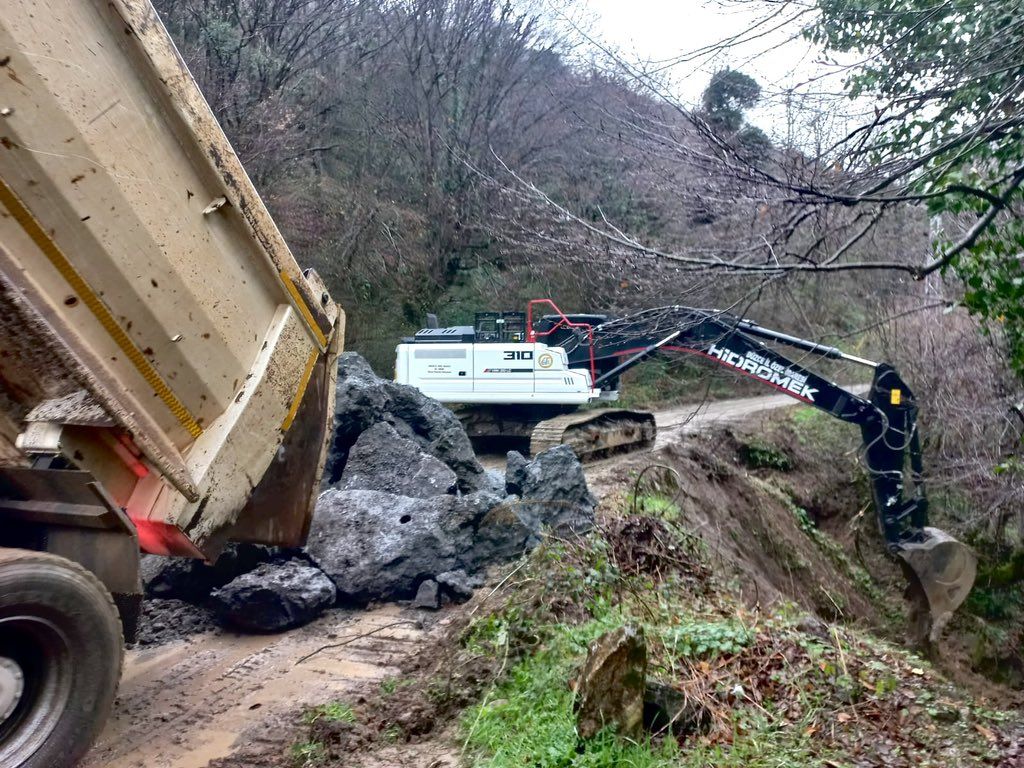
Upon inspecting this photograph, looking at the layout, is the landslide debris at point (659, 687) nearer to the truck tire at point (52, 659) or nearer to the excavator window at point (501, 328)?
the truck tire at point (52, 659)

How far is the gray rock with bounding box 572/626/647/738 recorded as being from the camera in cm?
380

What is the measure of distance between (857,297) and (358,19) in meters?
14.0

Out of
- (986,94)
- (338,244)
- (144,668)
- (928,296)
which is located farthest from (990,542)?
(338,244)

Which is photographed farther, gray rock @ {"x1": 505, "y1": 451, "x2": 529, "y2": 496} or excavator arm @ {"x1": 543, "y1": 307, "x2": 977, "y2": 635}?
excavator arm @ {"x1": 543, "y1": 307, "x2": 977, "y2": 635}

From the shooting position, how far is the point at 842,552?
517 inches

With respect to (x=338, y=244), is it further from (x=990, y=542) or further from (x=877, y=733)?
(x=877, y=733)

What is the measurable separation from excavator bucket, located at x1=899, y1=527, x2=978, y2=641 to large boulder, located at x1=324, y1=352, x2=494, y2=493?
5.50 meters

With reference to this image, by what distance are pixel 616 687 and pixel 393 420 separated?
5412 mm

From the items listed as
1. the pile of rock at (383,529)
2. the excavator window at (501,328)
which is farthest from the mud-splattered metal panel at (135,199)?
the excavator window at (501,328)

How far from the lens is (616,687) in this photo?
12.5ft

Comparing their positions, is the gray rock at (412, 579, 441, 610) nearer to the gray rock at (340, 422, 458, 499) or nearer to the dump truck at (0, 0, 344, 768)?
the gray rock at (340, 422, 458, 499)

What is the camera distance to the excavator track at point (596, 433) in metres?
11.9

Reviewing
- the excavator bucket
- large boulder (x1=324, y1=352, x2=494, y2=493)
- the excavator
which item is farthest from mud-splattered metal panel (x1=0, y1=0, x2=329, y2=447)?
the excavator bucket

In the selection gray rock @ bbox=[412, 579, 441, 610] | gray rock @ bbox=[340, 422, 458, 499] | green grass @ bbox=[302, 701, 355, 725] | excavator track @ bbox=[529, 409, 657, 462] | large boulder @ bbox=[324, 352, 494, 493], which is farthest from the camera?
excavator track @ bbox=[529, 409, 657, 462]
